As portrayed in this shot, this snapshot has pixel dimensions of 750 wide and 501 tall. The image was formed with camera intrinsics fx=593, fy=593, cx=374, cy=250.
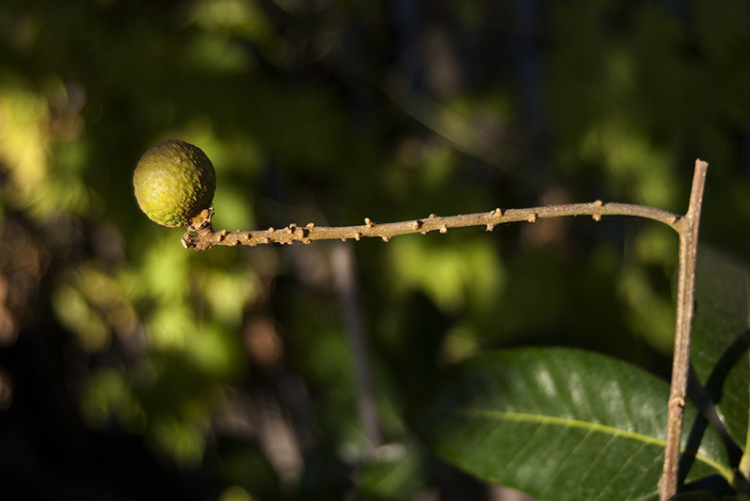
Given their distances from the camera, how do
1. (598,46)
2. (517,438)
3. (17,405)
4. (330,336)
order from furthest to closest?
(17,405)
(598,46)
(330,336)
(517,438)

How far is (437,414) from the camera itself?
1.84 ft

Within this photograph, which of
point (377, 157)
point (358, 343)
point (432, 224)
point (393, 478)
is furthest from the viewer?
point (377, 157)

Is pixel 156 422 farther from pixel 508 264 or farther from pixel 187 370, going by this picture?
pixel 508 264

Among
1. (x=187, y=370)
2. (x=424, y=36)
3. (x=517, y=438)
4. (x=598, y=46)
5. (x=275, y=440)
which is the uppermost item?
(x=424, y=36)

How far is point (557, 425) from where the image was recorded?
505 millimetres

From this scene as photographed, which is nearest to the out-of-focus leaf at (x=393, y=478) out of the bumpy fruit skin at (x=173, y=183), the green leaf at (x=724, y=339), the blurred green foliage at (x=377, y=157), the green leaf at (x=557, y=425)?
the blurred green foliage at (x=377, y=157)

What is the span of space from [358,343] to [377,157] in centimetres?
55

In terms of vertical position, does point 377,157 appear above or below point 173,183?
above

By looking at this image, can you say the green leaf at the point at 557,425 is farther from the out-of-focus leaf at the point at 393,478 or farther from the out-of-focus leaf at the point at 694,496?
the out-of-focus leaf at the point at 393,478

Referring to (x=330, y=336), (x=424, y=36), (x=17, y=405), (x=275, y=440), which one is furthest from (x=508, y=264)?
(x=17, y=405)

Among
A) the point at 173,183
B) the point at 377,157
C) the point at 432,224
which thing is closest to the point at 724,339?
the point at 432,224

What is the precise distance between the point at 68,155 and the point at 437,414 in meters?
1.10

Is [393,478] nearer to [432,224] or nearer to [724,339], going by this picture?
[724,339]

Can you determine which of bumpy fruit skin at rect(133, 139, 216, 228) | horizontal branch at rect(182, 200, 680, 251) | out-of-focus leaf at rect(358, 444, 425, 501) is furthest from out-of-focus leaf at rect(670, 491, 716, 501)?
out-of-focus leaf at rect(358, 444, 425, 501)
